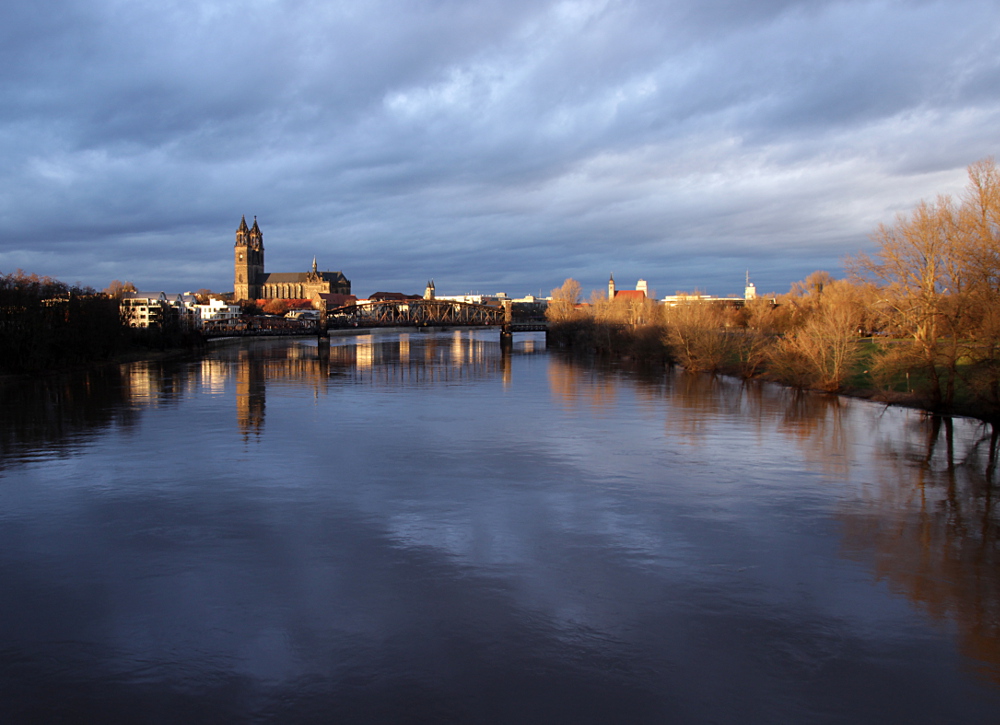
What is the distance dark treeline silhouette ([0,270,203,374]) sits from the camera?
44.3m

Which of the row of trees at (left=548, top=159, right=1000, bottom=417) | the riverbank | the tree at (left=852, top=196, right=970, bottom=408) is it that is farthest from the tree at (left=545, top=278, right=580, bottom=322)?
the tree at (left=852, top=196, right=970, bottom=408)

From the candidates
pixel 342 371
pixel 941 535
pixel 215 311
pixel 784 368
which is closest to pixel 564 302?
pixel 342 371

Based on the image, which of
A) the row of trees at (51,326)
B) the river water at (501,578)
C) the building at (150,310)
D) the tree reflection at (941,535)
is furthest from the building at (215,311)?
the tree reflection at (941,535)

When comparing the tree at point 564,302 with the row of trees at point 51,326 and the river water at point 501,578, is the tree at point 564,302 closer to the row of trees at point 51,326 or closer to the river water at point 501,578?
the row of trees at point 51,326

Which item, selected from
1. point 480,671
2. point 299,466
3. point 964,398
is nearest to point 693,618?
point 480,671

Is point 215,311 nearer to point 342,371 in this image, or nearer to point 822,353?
point 342,371

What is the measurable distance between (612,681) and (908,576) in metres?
6.25

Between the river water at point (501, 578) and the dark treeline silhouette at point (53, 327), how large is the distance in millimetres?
23983

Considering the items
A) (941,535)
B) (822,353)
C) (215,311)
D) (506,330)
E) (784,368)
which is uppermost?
(215,311)

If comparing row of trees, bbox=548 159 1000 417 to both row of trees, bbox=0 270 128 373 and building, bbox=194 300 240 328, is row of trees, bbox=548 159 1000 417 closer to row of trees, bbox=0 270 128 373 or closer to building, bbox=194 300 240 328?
row of trees, bbox=0 270 128 373

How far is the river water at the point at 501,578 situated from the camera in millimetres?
7938

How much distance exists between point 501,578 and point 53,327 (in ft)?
163

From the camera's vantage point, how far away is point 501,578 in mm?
11172

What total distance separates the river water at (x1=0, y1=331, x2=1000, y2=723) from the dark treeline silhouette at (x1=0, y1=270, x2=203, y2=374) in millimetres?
23983
